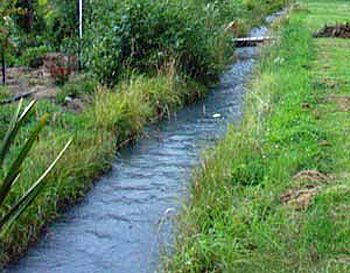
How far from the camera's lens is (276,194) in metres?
5.52

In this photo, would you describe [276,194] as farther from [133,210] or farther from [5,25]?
[5,25]

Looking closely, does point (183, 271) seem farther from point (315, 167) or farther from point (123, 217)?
→ point (315, 167)

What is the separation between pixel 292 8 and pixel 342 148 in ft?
72.2

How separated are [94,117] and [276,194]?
389 centimetres

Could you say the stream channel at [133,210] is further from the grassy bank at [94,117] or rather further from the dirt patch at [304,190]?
the dirt patch at [304,190]

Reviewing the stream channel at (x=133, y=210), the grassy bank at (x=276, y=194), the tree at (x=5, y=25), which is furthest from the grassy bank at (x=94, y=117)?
the grassy bank at (x=276, y=194)

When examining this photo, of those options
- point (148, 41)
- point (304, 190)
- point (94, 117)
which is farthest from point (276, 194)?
point (148, 41)

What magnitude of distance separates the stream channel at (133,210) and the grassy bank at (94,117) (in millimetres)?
175

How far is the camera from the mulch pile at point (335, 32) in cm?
1773

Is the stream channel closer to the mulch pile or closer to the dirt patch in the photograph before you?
the dirt patch

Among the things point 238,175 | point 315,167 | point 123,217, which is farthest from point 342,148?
point 123,217

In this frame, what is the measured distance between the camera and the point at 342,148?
267 inches

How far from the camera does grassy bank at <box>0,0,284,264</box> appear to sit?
19.9 ft

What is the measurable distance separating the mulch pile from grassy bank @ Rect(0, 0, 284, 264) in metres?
5.02
